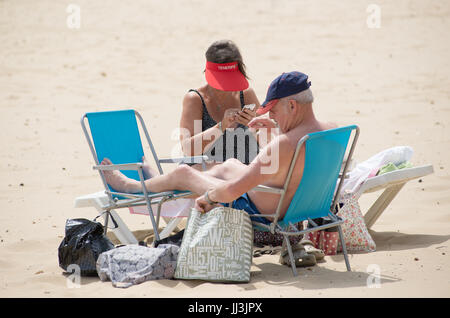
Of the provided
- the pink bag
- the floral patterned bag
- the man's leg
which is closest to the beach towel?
the man's leg

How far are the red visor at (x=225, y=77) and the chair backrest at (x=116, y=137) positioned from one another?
2.25ft

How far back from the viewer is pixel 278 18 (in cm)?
1522

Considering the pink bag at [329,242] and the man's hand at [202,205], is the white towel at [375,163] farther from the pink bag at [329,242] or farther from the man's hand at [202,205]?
the man's hand at [202,205]

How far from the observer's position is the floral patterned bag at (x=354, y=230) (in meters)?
4.52

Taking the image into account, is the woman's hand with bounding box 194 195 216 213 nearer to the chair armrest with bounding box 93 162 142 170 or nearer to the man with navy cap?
the man with navy cap

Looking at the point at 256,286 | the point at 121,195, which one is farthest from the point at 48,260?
the point at 256,286

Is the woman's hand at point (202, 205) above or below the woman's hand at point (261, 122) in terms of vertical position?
below

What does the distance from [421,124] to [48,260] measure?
5949 mm

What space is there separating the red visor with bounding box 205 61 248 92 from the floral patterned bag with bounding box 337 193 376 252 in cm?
125

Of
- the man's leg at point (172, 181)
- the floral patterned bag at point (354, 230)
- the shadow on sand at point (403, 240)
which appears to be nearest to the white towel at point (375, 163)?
the floral patterned bag at point (354, 230)

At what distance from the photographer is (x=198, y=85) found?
11.6 metres

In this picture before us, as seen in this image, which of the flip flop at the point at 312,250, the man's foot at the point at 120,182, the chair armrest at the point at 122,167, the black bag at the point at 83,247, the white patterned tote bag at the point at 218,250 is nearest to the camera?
the white patterned tote bag at the point at 218,250

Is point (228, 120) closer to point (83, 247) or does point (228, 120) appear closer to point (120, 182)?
point (120, 182)
